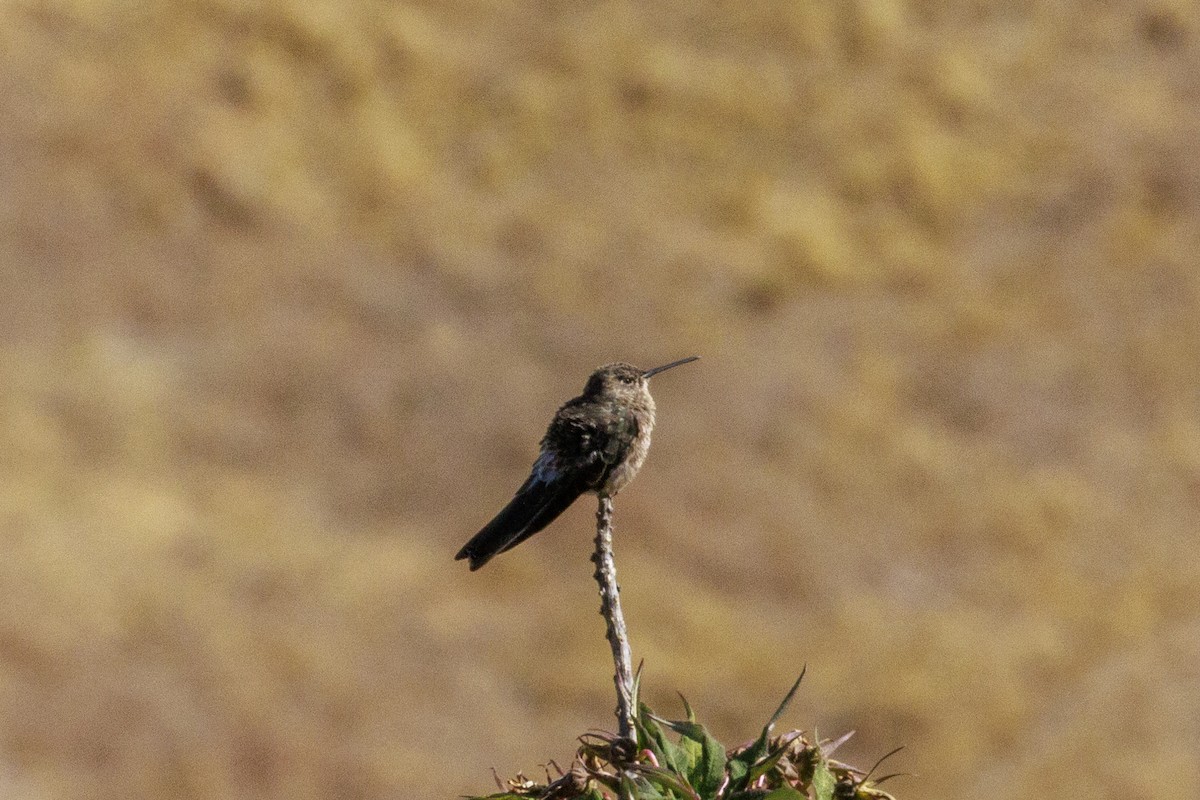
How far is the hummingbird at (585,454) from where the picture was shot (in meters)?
6.47

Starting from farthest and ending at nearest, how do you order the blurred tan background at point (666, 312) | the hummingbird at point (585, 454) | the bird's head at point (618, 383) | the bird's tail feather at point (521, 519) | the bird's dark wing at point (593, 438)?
the blurred tan background at point (666, 312), the bird's head at point (618, 383), the bird's dark wing at point (593, 438), the hummingbird at point (585, 454), the bird's tail feather at point (521, 519)

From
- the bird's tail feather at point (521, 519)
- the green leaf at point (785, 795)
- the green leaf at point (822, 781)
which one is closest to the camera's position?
the green leaf at point (785, 795)

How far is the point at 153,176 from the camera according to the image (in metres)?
24.2

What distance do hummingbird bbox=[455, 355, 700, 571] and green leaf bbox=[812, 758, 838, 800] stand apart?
84.1 inches

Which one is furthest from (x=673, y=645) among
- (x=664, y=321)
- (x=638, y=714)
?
(x=638, y=714)

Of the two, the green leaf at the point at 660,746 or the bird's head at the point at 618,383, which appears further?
the bird's head at the point at 618,383

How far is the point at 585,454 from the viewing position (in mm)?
6785

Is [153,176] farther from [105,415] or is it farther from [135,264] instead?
[105,415]

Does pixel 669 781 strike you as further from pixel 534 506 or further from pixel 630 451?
pixel 630 451

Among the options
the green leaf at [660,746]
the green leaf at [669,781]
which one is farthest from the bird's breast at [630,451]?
the green leaf at [669,781]

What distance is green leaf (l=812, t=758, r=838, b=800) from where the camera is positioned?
13.9ft

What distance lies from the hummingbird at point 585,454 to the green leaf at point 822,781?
2.14m

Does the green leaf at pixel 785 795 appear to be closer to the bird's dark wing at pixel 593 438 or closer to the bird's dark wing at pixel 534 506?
the bird's dark wing at pixel 534 506

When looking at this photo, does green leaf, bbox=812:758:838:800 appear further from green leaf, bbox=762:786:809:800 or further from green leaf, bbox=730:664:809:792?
green leaf, bbox=762:786:809:800
